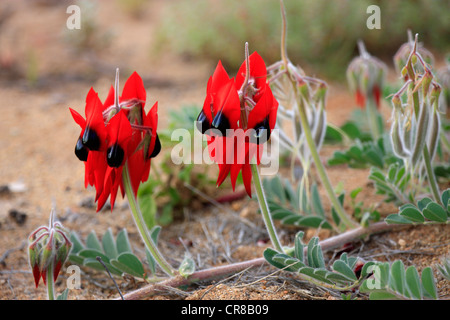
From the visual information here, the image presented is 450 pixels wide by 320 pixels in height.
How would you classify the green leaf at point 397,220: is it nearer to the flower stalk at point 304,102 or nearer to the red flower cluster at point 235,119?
the flower stalk at point 304,102

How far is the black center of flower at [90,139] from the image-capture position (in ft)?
3.76

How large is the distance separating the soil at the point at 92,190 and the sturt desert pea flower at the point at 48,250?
0.89ft

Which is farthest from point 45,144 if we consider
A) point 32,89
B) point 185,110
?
point 185,110

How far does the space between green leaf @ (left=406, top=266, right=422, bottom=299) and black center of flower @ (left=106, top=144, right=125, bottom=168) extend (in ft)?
2.13

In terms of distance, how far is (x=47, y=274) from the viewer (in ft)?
4.37

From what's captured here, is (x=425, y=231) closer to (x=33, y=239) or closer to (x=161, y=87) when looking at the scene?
(x=33, y=239)

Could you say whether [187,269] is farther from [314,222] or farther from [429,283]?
[429,283]

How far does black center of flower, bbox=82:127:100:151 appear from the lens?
1146 mm

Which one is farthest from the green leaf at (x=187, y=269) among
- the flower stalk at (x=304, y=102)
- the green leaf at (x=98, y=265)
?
the flower stalk at (x=304, y=102)

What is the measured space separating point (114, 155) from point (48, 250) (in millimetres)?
316

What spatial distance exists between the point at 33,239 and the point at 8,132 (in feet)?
6.08

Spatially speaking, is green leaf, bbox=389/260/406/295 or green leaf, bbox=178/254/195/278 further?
green leaf, bbox=178/254/195/278

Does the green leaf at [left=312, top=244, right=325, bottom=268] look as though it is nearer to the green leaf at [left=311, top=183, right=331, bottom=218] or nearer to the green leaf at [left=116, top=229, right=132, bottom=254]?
the green leaf at [left=311, top=183, right=331, bottom=218]

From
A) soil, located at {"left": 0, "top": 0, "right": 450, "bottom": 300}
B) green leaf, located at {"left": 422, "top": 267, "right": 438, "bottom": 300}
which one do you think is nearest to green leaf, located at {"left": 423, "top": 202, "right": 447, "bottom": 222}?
soil, located at {"left": 0, "top": 0, "right": 450, "bottom": 300}
